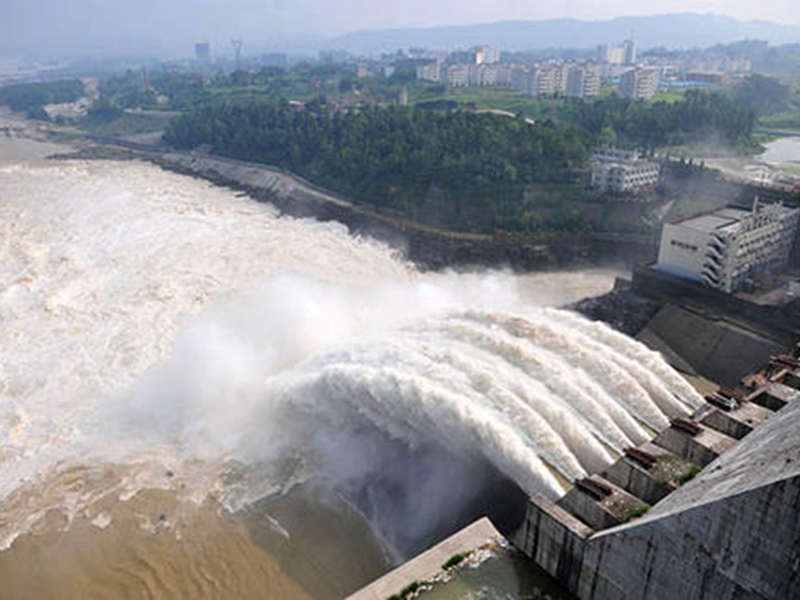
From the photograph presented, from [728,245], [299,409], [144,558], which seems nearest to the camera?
[144,558]

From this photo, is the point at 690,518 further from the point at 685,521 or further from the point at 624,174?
the point at 624,174

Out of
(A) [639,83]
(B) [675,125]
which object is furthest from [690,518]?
(A) [639,83]

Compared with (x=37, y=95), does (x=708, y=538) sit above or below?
above

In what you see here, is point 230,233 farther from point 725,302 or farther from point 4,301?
point 725,302

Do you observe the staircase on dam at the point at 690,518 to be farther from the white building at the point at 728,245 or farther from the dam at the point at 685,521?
the white building at the point at 728,245

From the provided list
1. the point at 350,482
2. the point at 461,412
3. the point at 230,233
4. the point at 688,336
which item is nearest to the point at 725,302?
the point at 688,336

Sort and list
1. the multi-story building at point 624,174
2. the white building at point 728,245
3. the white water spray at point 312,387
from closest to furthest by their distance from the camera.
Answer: the white water spray at point 312,387 < the white building at point 728,245 < the multi-story building at point 624,174

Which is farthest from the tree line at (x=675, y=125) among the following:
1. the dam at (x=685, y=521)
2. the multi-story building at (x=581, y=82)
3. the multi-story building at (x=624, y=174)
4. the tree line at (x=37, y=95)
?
the tree line at (x=37, y=95)
